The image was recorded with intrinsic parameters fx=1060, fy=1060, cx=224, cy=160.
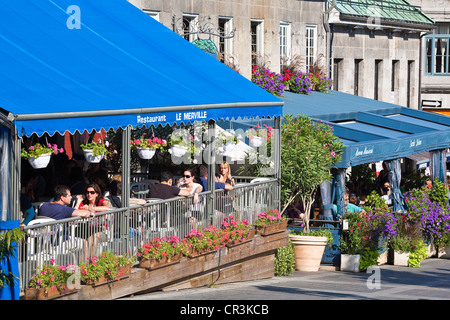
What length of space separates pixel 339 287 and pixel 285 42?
11944 millimetres

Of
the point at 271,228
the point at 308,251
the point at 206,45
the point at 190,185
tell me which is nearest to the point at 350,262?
the point at 308,251

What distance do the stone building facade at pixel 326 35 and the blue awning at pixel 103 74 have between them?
4230mm

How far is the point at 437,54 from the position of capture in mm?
42062

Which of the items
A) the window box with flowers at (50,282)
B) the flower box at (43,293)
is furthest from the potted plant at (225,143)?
the flower box at (43,293)

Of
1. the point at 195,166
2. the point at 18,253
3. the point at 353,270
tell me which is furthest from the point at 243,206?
the point at 18,253

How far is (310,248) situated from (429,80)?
Answer: 76.2 ft

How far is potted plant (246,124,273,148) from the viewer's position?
63.6 feet

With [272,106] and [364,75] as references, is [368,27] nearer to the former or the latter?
[364,75]

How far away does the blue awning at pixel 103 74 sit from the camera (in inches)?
507

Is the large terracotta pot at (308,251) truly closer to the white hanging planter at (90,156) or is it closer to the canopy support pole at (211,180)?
the canopy support pole at (211,180)

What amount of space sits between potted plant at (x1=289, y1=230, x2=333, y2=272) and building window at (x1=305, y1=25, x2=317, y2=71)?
34.0ft

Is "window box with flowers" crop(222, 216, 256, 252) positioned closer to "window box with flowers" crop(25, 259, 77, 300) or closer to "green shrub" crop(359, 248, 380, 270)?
"green shrub" crop(359, 248, 380, 270)

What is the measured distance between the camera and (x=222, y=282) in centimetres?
1720

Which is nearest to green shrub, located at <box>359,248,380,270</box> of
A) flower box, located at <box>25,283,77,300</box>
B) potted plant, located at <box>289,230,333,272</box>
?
potted plant, located at <box>289,230,333,272</box>
